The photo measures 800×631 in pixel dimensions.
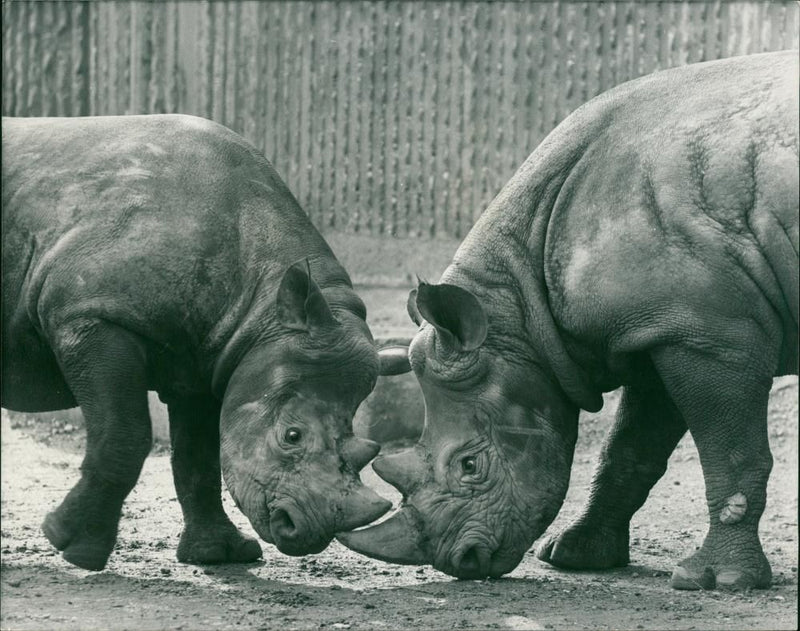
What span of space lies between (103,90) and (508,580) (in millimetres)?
7552

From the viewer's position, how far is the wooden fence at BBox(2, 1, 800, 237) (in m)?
11.7

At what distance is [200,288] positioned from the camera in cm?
664

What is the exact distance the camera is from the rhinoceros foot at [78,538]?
6438mm

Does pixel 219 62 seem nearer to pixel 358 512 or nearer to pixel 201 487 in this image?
pixel 201 487

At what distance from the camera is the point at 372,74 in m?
12.2

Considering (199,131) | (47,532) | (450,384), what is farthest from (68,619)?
(199,131)

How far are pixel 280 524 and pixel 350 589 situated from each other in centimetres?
54

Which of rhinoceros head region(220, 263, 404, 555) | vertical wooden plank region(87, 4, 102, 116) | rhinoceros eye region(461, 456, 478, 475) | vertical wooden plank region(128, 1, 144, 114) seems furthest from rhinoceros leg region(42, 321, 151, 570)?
vertical wooden plank region(87, 4, 102, 116)

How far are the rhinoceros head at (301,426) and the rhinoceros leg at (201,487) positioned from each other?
716 millimetres

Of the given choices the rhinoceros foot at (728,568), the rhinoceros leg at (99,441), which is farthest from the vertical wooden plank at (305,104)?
the rhinoceros foot at (728,568)

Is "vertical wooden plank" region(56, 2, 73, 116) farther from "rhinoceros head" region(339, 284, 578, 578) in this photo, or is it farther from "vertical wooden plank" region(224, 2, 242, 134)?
"rhinoceros head" region(339, 284, 578, 578)

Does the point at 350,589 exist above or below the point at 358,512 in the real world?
below

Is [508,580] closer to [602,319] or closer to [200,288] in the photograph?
[602,319]

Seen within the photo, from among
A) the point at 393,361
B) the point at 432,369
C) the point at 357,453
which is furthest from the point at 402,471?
the point at 393,361
